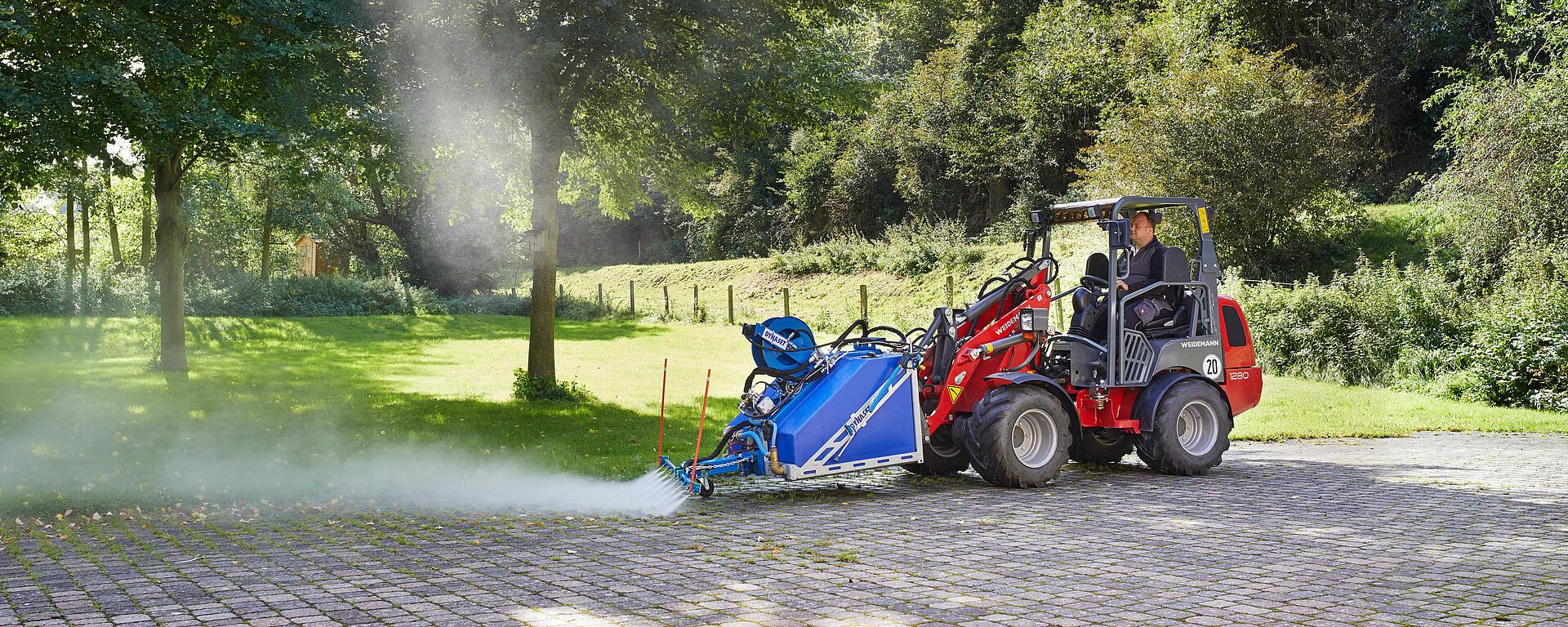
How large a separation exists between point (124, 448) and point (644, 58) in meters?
7.34

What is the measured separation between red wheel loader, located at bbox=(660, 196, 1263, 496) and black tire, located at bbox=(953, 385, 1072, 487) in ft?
0.04

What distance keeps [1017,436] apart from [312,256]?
180 ft

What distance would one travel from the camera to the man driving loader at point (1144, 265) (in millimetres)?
10078

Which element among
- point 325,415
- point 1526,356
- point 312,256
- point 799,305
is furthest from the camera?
point 312,256

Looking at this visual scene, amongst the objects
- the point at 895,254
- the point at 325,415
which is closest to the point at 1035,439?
the point at 325,415

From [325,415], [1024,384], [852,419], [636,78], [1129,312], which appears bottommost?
[325,415]

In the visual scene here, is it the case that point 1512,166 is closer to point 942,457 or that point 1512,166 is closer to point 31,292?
point 942,457

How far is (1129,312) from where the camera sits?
10078mm

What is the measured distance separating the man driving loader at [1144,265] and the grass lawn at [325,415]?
159 inches

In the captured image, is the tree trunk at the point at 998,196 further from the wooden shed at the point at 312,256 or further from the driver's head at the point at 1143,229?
the driver's head at the point at 1143,229

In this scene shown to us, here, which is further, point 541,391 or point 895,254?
point 895,254

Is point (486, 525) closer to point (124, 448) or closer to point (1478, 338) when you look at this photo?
point (124, 448)

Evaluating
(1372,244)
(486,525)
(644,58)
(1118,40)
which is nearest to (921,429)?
(486,525)

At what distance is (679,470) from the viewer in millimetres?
8859
